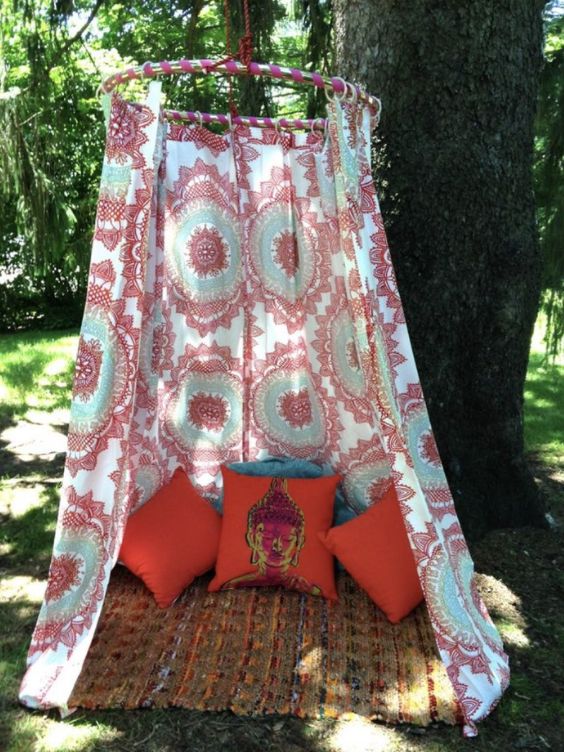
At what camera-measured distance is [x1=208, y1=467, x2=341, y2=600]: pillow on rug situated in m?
2.63

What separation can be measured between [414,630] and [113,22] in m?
7.92

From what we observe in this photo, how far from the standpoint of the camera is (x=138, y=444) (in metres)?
2.66

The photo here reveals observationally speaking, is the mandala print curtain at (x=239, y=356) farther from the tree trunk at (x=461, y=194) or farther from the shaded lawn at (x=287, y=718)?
the tree trunk at (x=461, y=194)

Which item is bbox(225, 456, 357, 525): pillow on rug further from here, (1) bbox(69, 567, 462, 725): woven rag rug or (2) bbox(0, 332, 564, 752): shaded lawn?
(2) bbox(0, 332, 564, 752): shaded lawn

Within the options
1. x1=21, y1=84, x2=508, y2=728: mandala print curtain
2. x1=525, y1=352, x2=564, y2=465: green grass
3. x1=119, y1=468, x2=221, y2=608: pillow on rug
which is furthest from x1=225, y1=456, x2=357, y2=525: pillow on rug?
x1=525, y1=352, x2=564, y2=465: green grass

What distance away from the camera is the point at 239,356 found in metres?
2.93

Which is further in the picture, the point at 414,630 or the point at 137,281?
the point at 414,630

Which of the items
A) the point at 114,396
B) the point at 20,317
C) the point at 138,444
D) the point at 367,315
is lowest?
the point at 20,317

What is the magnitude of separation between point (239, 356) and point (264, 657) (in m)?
1.18

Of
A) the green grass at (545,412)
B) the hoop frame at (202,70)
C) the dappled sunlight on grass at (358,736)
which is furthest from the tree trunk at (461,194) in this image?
the green grass at (545,412)

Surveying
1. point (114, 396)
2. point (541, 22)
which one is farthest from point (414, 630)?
point (541, 22)

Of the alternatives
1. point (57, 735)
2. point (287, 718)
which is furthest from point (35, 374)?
point (287, 718)

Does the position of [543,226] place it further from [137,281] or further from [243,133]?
[137,281]

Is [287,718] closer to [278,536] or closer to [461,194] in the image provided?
[278,536]
